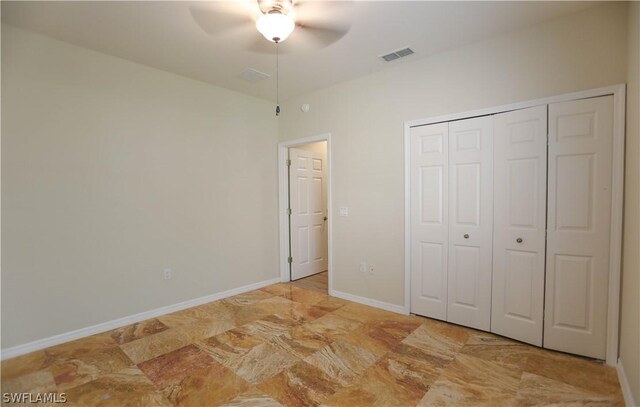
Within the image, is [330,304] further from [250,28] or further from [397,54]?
[250,28]

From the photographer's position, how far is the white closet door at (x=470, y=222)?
282 cm

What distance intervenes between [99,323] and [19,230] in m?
1.11

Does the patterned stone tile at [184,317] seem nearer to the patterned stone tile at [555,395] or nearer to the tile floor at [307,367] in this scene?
the tile floor at [307,367]

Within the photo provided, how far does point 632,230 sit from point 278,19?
2.76 metres

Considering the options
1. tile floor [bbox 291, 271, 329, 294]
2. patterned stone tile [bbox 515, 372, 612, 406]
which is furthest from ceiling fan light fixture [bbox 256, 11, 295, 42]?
tile floor [bbox 291, 271, 329, 294]

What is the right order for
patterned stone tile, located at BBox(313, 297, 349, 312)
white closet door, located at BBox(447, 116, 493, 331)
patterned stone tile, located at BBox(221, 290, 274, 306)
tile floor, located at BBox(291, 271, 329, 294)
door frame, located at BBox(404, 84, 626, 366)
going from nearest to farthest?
door frame, located at BBox(404, 84, 626, 366)
white closet door, located at BBox(447, 116, 493, 331)
patterned stone tile, located at BBox(313, 297, 349, 312)
patterned stone tile, located at BBox(221, 290, 274, 306)
tile floor, located at BBox(291, 271, 329, 294)

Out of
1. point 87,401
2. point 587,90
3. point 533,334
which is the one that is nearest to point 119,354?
point 87,401

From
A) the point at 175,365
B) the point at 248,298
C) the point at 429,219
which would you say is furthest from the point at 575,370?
the point at 248,298

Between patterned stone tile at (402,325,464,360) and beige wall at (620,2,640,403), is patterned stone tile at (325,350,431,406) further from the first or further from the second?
beige wall at (620,2,640,403)

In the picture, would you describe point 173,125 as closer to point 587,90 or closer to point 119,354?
point 119,354

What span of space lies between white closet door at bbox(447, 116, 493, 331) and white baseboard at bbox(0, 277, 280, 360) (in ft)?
8.85

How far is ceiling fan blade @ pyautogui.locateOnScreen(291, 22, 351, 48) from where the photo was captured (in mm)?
2549

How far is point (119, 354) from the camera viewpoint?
2.54m

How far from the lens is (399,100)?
3.33 metres
